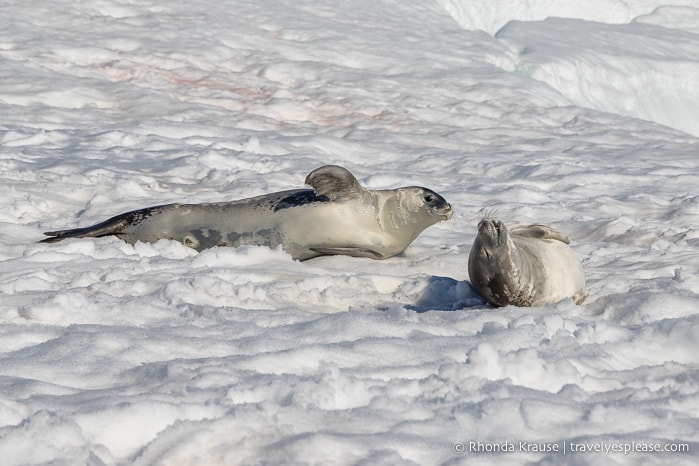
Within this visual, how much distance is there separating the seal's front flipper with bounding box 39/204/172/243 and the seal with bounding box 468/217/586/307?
64.8 inches

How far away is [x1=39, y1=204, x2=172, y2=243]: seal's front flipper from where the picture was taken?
177 inches

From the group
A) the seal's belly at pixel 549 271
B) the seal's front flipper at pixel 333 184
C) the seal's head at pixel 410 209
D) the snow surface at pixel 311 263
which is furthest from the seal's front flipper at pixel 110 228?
the seal's belly at pixel 549 271

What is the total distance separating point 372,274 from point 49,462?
230cm

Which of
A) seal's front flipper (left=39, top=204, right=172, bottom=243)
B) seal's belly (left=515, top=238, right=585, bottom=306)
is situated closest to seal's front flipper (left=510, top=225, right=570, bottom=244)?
seal's belly (left=515, top=238, right=585, bottom=306)

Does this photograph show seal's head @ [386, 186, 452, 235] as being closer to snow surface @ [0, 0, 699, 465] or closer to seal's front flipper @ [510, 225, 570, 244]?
snow surface @ [0, 0, 699, 465]

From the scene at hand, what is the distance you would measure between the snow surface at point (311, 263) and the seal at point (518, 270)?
0.13 meters

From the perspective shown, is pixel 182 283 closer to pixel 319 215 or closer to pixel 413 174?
pixel 319 215

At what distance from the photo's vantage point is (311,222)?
4.46m

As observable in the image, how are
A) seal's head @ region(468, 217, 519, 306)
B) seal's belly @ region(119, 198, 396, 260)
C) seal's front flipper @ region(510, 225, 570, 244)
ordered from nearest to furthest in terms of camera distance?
1. seal's head @ region(468, 217, 519, 306)
2. seal's front flipper @ region(510, 225, 570, 244)
3. seal's belly @ region(119, 198, 396, 260)

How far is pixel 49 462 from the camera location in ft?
6.83

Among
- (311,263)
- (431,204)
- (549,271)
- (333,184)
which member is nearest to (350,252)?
(311,263)

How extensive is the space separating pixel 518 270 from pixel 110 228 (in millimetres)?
1958

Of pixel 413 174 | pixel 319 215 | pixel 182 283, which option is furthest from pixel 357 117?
pixel 182 283

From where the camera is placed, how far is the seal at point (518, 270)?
372 cm
